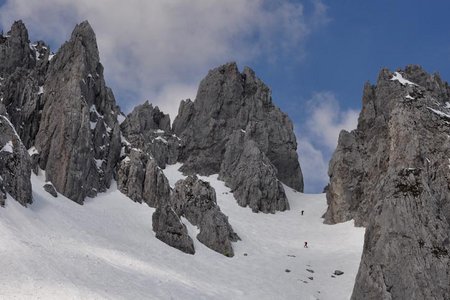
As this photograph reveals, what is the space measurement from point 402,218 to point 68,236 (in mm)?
29672

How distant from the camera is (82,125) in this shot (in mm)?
64625

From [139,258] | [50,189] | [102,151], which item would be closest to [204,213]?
[139,258]

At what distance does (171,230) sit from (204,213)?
27.8 feet

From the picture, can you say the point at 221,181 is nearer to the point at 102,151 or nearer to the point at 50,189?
the point at 102,151

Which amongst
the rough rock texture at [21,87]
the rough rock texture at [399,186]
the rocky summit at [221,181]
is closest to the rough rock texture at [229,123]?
the rocky summit at [221,181]

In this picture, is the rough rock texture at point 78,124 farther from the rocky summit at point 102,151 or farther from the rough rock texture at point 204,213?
the rough rock texture at point 204,213

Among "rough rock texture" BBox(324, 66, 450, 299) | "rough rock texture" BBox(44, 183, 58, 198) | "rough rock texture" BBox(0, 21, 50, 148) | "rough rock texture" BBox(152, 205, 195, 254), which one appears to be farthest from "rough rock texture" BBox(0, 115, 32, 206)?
"rough rock texture" BBox(324, 66, 450, 299)

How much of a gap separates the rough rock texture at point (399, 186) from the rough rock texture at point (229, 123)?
2521 cm

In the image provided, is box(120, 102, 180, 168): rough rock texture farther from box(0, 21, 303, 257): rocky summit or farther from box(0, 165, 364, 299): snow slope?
box(0, 165, 364, 299): snow slope

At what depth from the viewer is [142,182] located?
68.6 meters

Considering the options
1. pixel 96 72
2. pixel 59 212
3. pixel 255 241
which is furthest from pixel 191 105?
pixel 59 212

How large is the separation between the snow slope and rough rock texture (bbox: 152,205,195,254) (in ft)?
3.96

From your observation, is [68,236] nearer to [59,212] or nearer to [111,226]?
[59,212]

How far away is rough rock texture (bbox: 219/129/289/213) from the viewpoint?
85.5m
